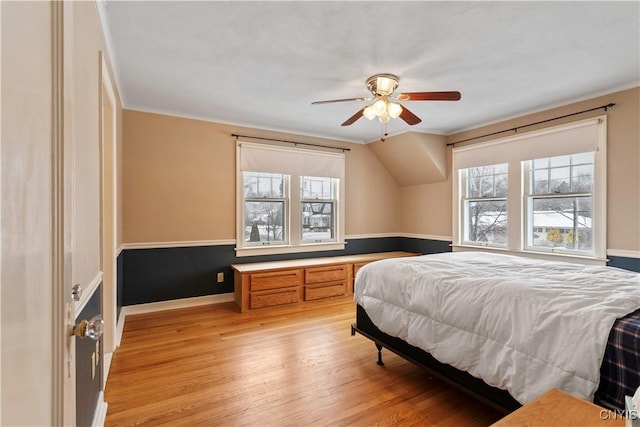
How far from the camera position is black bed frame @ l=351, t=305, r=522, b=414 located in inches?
68.4

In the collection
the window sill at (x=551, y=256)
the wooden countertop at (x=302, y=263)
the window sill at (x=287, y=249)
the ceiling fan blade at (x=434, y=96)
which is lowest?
the wooden countertop at (x=302, y=263)

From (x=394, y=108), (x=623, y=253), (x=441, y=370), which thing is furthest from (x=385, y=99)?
(x=623, y=253)

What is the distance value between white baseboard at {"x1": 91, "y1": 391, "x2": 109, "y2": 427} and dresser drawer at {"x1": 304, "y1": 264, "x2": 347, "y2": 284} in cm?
270

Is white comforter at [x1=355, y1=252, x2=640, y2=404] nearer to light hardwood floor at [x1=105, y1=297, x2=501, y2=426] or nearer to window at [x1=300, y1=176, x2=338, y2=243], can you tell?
light hardwood floor at [x1=105, y1=297, x2=501, y2=426]

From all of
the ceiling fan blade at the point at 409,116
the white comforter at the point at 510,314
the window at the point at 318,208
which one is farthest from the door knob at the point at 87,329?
the window at the point at 318,208

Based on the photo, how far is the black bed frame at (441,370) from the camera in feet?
5.70

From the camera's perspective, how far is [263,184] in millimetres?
4727

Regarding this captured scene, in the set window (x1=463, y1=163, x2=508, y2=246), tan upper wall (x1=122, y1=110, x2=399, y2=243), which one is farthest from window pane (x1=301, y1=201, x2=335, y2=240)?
window (x1=463, y1=163, x2=508, y2=246)

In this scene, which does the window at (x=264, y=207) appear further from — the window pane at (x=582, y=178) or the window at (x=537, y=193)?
the window pane at (x=582, y=178)

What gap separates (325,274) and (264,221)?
1.20 m

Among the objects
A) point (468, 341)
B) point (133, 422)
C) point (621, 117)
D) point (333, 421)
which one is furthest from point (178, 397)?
point (621, 117)

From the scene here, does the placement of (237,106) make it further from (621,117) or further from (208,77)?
(621,117)

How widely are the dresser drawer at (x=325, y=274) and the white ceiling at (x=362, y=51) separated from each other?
86.4 inches

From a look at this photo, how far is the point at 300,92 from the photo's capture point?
10.9 feet
